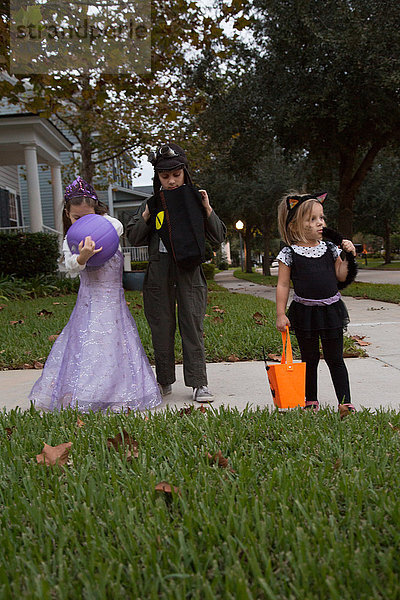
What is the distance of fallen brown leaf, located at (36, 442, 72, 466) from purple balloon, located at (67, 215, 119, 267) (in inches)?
52.2

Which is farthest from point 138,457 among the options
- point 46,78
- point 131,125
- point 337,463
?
point 131,125

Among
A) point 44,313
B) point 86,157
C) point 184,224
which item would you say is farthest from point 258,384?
point 86,157

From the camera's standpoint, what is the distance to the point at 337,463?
239 cm

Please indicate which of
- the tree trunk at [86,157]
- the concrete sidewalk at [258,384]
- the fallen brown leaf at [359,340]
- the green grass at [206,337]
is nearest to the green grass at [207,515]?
the concrete sidewalk at [258,384]

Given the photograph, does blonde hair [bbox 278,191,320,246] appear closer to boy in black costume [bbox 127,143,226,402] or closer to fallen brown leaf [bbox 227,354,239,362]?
boy in black costume [bbox 127,143,226,402]

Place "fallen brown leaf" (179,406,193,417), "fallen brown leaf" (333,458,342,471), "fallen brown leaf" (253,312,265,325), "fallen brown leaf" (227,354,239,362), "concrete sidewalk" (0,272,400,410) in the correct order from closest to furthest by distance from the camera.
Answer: "fallen brown leaf" (333,458,342,471) < "fallen brown leaf" (179,406,193,417) < "concrete sidewalk" (0,272,400,410) < "fallen brown leaf" (227,354,239,362) < "fallen brown leaf" (253,312,265,325)

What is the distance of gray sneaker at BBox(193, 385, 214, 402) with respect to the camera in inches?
149

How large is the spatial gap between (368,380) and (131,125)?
14.8m

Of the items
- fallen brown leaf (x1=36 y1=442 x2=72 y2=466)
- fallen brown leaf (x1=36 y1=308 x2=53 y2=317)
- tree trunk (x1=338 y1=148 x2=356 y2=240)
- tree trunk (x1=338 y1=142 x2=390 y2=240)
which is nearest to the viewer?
fallen brown leaf (x1=36 y1=442 x2=72 y2=466)

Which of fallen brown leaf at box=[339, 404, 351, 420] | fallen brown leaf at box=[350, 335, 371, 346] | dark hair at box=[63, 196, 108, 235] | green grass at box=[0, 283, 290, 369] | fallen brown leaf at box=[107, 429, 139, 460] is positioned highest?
dark hair at box=[63, 196, 108, 235]

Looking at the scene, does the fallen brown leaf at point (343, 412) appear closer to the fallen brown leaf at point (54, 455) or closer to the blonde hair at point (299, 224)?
the blonde hair at point (299, 224)

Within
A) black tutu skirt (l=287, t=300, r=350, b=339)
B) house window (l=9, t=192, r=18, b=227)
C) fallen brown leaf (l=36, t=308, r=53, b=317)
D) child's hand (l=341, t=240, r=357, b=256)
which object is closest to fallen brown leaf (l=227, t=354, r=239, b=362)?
black tutu skirt (l=287, t=300, r=350, b=339)

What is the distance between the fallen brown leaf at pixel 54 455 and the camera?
8.36 feet

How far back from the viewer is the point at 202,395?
379cm
